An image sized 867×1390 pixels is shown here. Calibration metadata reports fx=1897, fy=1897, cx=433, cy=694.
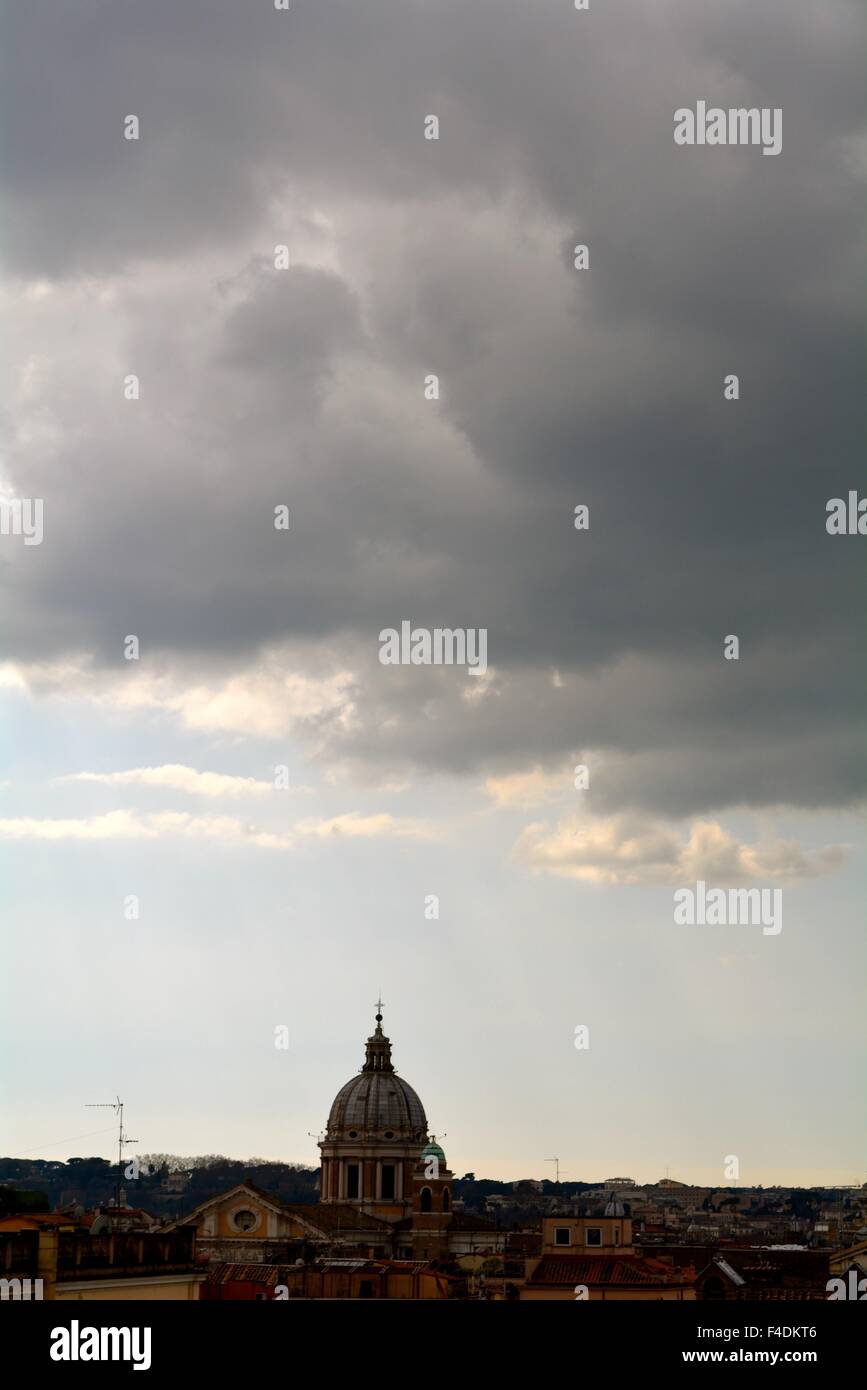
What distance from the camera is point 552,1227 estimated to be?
98062mm

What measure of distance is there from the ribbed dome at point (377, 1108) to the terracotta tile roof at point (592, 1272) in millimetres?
69934

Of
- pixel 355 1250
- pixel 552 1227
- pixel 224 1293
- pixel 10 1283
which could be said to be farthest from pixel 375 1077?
pixel 10 1283

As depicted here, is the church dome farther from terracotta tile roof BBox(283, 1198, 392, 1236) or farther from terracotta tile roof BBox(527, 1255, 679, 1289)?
terracotta tile roof BBox(527, 1255, 679, 1289)

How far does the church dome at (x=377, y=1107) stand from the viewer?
15000 cm

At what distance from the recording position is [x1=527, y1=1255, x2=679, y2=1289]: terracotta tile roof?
75.9m

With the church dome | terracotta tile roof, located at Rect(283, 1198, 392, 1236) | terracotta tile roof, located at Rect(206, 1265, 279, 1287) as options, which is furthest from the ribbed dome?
terracotta tile roof, located at Rect(206, 1265, 279, 1287)

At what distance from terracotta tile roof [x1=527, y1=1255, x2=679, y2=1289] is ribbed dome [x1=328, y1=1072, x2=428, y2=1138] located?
69.9 m

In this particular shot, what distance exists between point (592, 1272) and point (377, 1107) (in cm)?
7520

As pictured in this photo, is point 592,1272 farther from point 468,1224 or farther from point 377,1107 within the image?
point 377,1107

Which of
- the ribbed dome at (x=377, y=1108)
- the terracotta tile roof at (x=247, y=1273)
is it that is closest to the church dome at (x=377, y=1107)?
the ribbed dome at (x=377, y=1108)

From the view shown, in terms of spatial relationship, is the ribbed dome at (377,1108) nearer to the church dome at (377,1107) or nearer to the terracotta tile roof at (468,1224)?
the church dome at (377,1107)
